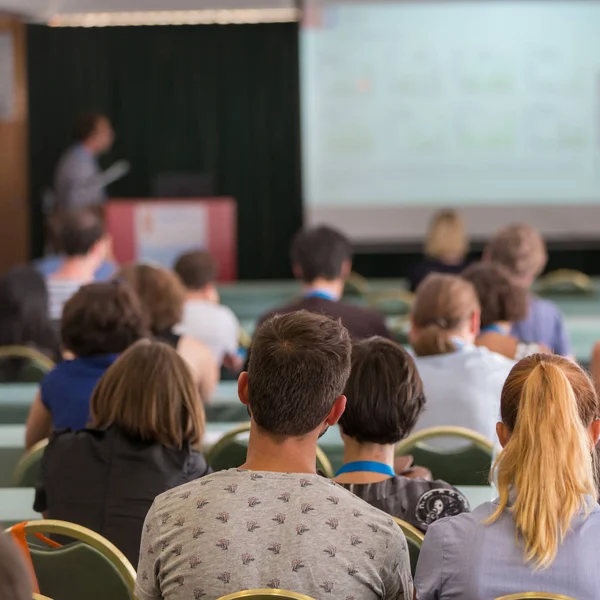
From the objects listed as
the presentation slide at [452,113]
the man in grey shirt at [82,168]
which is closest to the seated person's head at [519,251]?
the presentation slide at [452,113]

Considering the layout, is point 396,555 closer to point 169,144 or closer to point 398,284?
point 398,284

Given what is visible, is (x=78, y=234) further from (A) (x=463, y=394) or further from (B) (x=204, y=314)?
(A) (x=463, y=394)

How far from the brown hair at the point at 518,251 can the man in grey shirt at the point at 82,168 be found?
4943 millimetres

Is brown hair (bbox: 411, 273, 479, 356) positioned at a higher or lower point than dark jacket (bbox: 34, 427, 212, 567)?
higher

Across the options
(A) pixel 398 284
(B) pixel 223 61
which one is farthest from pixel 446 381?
(B) pixel 223 61

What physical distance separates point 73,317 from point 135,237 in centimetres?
608

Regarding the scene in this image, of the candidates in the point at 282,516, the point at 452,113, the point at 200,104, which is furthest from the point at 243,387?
the point at 200,104

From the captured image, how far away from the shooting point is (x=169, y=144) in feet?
33.0

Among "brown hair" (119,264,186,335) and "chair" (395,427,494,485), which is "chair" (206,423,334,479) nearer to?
"chair" (395,427,494,485)

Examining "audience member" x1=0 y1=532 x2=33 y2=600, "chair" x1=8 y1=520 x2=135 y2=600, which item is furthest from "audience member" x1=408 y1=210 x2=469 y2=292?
"audience member" x1=0 y1=532 x2=33 y2=600

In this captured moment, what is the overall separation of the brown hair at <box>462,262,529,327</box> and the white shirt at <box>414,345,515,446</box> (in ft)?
2.60

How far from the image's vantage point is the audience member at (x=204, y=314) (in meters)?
4.84

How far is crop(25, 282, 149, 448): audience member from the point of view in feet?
10.5

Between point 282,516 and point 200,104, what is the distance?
847 cm
